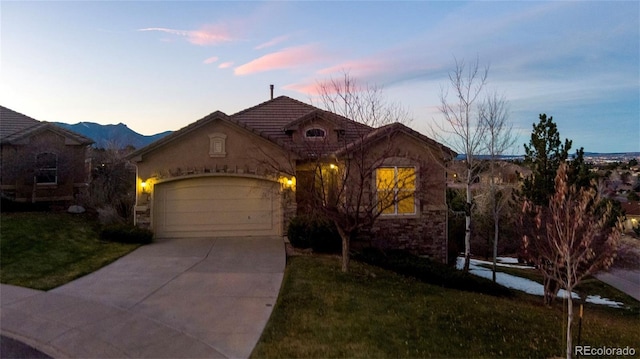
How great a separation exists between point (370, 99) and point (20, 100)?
19785 millimetres

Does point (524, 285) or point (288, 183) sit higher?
point (288, 183)

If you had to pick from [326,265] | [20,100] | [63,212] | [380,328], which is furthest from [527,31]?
[20,100]

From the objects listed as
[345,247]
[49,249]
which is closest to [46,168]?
[49,249]

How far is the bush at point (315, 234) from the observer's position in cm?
1215

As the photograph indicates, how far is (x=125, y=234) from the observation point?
12.8 m

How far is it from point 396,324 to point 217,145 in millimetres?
9865

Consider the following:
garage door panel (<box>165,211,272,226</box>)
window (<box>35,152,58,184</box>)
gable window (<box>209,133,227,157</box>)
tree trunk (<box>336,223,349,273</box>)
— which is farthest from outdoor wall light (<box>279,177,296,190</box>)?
window (<box>35,152,58,184</box>)

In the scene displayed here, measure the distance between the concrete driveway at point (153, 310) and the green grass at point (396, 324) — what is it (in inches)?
19.8

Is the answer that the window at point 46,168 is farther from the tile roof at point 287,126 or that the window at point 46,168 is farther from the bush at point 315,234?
the bush at point 315,234

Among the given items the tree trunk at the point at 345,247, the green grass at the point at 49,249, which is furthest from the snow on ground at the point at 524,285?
the green grass at the point at 49,249

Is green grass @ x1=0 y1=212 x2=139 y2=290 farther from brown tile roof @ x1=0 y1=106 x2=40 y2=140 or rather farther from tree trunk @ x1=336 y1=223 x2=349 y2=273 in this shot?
tree trunk @ x1=336 y1=223 x2=349 y2=273

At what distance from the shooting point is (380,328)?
641cm

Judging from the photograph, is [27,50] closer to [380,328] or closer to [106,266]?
[106,266]

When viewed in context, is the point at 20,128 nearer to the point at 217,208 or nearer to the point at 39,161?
the point at 39,161
